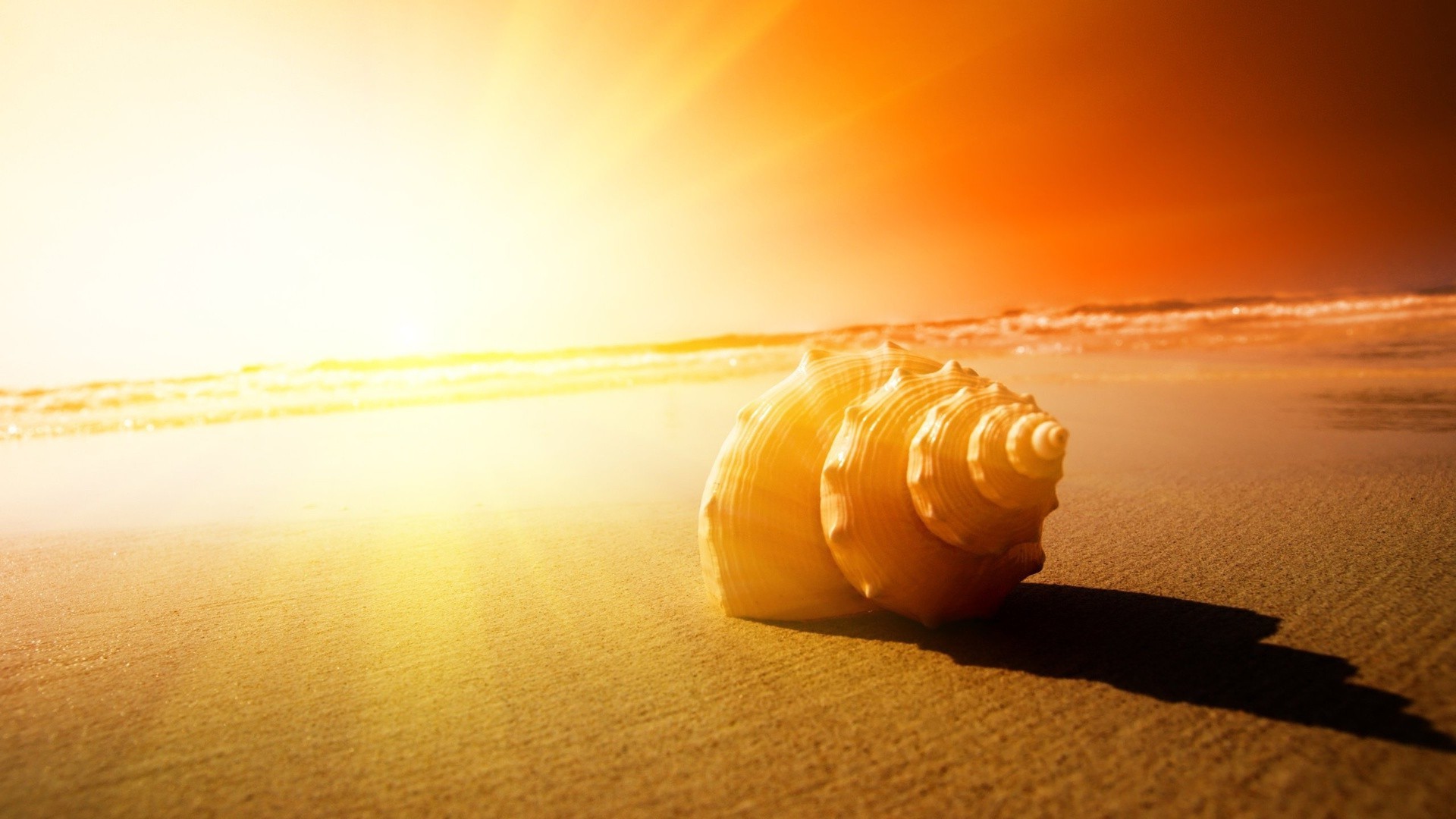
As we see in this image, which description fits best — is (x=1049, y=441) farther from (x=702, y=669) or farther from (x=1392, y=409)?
(x=1392, y=409)

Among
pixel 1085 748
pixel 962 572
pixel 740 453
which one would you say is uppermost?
pixel 740 453

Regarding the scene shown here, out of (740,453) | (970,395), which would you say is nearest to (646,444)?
(740,453)

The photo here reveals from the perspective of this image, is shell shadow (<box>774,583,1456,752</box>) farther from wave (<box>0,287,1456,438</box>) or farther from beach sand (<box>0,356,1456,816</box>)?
wave (<box>0,287,1456,438</box>)

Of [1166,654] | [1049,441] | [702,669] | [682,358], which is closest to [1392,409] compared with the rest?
[1166,654]

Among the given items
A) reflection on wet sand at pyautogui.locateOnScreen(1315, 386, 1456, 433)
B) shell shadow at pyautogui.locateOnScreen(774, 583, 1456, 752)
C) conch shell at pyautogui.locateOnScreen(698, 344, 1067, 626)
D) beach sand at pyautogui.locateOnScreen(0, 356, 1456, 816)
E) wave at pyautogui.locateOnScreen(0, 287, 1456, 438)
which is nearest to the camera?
beach sand at pyautogui.locateOnScreen(0, 356, 1456, 816)

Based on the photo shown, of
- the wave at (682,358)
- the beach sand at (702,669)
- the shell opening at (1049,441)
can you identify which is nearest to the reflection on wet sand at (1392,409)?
the beach sand at (702,669)

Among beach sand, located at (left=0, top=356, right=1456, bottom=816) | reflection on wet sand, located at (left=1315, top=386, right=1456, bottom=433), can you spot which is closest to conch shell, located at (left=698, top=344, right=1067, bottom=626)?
beach sand, located at (left=0, top=356, right=1456, bottom=816)

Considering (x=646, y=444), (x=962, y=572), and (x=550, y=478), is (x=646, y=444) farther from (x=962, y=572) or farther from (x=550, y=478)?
(x=962, y=572)
